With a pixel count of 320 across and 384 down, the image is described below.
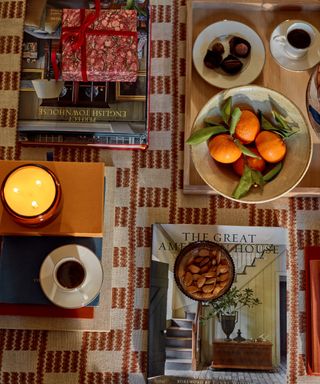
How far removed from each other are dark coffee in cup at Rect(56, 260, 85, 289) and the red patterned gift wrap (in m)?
0.26

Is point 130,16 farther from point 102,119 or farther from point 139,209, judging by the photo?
point 139,209

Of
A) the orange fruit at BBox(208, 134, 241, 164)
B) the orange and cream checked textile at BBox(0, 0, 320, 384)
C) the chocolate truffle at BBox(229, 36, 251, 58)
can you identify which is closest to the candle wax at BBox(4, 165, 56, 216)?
the orange and cream checked textile at BBox(0, 0, 320, 384)

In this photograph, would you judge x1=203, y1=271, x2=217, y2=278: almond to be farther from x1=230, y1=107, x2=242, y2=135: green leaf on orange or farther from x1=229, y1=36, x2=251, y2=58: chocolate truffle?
x1=229, y1=36, x2=251, y2=58: chocolate truffle

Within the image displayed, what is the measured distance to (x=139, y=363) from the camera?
31.8 inches

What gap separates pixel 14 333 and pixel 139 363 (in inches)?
6.9

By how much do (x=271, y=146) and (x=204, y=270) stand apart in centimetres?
19

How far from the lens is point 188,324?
2.64 feet

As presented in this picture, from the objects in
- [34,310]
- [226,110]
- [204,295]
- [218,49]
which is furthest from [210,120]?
[34,310]

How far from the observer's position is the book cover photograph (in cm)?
79

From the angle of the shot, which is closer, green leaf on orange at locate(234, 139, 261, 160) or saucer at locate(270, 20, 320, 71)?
green leaf on orange at locate(234, 139, 261, 160)

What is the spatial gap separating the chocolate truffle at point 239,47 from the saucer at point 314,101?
0.32 ft

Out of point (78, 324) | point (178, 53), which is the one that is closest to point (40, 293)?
point (78, 324)

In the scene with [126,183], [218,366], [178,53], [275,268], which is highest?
[178,53]

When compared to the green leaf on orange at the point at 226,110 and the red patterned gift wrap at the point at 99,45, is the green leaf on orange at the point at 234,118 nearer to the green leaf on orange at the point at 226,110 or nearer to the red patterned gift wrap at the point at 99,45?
the green leaf on orange at the point at 226,110
